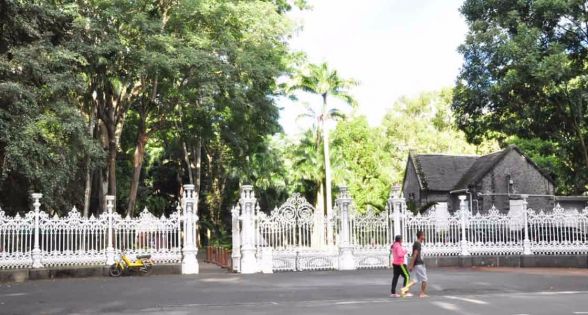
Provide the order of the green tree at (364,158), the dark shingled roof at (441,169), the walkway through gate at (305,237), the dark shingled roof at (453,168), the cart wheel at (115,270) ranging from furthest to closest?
the green tree at (364,158), the dark shingled roof at (441,169), the dark shingled roof at (453,168), the walkway through gate at (305,237), the cart wheel at (115,270)

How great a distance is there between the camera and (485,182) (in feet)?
122

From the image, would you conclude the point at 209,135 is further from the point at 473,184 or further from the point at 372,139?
the point at 372,139

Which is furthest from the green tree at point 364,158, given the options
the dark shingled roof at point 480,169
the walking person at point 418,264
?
the walking person at point 418,264

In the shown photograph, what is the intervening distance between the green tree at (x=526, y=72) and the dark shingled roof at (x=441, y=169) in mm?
11073

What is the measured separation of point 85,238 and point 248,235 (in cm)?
507

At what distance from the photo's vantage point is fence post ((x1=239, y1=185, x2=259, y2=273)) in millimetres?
20688

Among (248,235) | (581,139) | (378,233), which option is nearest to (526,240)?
(378,233)

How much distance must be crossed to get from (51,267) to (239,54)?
10.2 m

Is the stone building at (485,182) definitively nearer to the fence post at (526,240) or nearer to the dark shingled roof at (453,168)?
the dark shingled roof at (453,168)

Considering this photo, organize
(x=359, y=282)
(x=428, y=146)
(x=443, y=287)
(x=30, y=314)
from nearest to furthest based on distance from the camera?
(x=30, y=314) → (x=443, y=287) → (x=359, y=282) → (x=428, y=146)

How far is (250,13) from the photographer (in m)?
24.5

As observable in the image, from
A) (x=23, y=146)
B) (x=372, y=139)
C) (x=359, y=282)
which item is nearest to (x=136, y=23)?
(x=23, y=146)

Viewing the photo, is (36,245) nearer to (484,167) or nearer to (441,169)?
(484,167)

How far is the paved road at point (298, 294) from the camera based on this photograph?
474 inches
